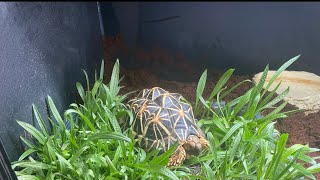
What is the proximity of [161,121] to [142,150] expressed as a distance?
8cm

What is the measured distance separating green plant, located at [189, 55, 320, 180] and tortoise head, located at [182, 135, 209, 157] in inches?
0.7

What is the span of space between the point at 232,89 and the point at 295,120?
0.18 meters

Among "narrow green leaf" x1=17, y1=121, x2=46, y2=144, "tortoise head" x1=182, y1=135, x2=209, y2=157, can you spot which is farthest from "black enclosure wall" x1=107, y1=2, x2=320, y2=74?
"narrow green leaf" x1=17, y1=121, x2=46, y2=144

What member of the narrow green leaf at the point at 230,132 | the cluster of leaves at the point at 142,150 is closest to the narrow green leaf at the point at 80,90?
the cluster of leaves at the point at 142,150

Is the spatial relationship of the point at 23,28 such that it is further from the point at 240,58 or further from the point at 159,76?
Answer: the point at 240,58

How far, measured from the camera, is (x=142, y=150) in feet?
3.28

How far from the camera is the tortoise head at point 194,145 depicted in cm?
100

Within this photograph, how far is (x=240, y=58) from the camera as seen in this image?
39.1 inches

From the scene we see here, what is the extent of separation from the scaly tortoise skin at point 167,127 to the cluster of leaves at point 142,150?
2cm

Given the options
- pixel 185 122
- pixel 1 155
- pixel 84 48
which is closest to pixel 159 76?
pixel 185 122

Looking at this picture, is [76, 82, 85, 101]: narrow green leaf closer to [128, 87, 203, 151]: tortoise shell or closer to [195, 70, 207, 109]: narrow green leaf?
[128, 87, 203, 151]: tortoise shell

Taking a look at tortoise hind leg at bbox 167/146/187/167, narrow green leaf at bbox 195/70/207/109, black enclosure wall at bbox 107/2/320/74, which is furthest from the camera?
narrow green leaf at bbox 195/70/207/109

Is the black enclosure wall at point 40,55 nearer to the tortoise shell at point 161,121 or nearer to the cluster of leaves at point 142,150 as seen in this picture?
the cluster of leaves at point 142,150

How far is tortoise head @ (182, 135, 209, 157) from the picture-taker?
1.00m
